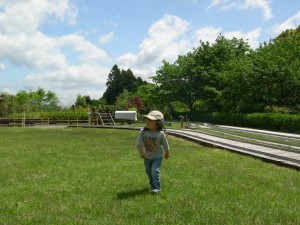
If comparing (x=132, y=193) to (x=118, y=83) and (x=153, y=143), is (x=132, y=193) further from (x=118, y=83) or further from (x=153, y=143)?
(x=118, y=83)

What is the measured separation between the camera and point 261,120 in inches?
1225

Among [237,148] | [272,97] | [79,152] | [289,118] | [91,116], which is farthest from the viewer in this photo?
[91,116]

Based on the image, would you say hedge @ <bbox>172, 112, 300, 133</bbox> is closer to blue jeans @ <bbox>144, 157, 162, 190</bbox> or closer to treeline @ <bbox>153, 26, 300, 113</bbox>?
treeline @ <bbox>153, 26, 300, 113</bbox>

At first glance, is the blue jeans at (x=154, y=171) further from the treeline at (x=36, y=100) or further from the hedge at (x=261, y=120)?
the treeline at (x=36, y=100)

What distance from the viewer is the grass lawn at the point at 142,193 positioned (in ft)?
18.5

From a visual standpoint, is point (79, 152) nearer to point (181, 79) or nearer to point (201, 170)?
point (201, 170)

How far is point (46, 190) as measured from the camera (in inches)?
298

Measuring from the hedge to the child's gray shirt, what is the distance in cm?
2048

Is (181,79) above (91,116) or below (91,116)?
above

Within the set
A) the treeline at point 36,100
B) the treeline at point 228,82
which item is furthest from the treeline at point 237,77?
the treeline at point 36,100

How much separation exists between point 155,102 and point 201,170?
47345 millimetres

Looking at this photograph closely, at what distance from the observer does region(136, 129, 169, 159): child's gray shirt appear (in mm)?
7566

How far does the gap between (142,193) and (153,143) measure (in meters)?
0.99

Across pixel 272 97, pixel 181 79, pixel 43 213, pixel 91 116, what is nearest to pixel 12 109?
pixel 91 116
